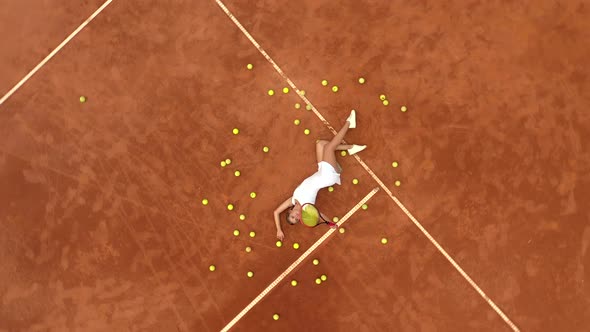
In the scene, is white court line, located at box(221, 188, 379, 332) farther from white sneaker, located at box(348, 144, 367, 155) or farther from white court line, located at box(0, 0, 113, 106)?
white court line, located at box(0, 0, 113, 106)

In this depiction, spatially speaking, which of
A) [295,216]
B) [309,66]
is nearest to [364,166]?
[295,216]

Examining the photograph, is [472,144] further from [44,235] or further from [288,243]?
[44,235]

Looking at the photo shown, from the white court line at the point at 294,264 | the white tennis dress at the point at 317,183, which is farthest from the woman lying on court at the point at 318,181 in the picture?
the white court line at the point at 294,264

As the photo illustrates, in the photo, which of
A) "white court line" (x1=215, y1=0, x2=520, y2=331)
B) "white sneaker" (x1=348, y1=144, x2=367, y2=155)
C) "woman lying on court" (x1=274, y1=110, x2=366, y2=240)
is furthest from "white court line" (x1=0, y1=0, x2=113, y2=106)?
"white sneaker" (x1=348, y1=144, x2=367, y2=155)

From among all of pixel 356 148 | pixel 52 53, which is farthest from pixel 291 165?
pixel 52 53

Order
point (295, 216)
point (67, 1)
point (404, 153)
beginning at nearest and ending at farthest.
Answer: point (295, 216) → point (404, 153) → point (67, 1)

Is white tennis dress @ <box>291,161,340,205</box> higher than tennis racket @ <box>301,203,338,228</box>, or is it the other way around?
white tennis dress @ <box>291,161,340,205</box>
